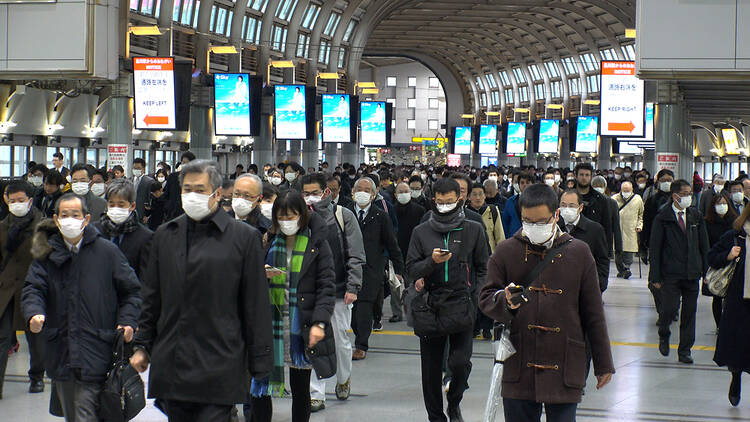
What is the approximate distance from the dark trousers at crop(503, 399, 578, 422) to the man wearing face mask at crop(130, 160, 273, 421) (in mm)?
1165

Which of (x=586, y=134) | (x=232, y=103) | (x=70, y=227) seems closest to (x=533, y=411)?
(x=70, y=227)

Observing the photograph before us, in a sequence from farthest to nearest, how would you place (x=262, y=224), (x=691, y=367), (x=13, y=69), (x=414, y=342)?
(x=13, y=69)
(x=414, y=342)
(x=691, y=367)
(x=262, y=224)

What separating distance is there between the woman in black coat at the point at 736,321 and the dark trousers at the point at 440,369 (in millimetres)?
2078

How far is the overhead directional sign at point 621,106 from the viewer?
2628 cm

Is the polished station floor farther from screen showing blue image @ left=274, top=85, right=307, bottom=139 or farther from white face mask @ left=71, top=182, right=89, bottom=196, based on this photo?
screen showing blue image @ left=274, top=85, right=307, bottom=139

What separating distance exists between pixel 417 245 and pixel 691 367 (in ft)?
12.9

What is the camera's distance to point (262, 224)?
794 cm

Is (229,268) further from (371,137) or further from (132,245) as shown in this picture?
(371,137)

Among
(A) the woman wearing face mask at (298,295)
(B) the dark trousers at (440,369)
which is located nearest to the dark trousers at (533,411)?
(A) the woman wearing face mask at (298,295)

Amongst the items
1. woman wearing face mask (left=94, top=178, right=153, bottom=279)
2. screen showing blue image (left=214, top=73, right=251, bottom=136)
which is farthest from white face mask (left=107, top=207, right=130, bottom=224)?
screen showing blue image (left=214, top=73, right=251, bottom=136)

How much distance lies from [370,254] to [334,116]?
24275mm

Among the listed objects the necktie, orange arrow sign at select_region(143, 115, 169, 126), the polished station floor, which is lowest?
the polished station floor

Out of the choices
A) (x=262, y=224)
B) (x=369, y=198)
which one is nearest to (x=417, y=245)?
(x=262, y=224)

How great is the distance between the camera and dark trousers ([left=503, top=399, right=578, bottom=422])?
16.1ft
